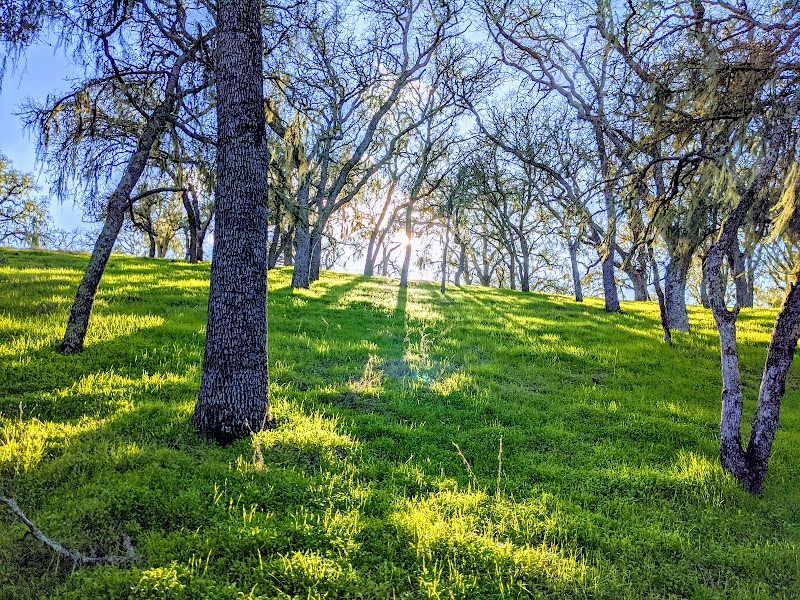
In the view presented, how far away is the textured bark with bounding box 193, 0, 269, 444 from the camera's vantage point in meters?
4.98

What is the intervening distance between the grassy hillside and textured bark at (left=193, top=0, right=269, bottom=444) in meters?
0.44

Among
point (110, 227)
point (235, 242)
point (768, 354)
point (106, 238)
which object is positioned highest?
point (110, 227)

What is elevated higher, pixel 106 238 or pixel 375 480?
pixel 106 238

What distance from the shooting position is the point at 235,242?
16.5ft

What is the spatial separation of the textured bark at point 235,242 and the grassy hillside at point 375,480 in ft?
1.43

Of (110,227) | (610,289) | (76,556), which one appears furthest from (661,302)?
(110,227)

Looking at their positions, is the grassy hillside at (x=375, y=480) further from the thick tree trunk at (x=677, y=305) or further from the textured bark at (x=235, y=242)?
the thick tree trunk at (x=677, y=305)

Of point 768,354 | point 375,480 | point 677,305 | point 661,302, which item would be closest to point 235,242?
point 375,480

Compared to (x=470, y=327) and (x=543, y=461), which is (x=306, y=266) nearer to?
(x=470, y=327)

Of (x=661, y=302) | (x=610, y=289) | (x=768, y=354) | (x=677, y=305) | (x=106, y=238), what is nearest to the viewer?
(x=768, y=354)

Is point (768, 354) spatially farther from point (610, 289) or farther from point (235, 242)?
point (610, 289)

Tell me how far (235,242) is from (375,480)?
313 centimetres

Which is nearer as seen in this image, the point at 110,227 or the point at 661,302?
the point at 110,227

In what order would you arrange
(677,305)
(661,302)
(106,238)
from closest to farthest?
1. (106,238)
2. (661,302)
3. (677,305)
